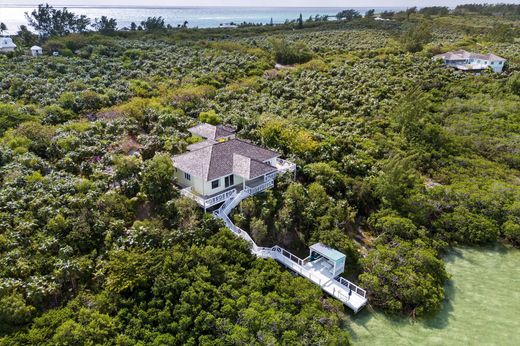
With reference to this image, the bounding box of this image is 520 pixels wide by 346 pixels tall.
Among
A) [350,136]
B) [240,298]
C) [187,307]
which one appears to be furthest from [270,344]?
[350,136]

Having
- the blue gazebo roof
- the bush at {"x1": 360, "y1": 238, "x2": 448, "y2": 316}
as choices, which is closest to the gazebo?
the blue gazebo roof

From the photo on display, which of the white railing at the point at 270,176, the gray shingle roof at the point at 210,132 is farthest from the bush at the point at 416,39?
the white railing at the point at 270,176

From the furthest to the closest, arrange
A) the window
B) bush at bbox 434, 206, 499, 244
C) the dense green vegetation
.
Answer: bush at bbox 434, 206, 499, 244 < the window < the dense green vegetation

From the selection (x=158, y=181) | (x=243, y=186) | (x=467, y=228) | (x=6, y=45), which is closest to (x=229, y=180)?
(x=243, y=186)

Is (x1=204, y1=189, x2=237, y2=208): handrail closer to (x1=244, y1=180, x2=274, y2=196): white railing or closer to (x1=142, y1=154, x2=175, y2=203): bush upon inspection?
(x1=244, y1=180, x2=274, y2=196): white railing

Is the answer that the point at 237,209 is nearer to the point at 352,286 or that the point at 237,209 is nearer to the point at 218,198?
the point at 218,198

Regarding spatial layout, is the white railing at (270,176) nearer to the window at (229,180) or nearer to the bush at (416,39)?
the window at (229,180)
